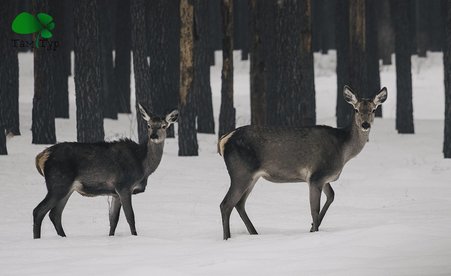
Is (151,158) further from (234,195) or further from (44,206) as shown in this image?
(44,206)

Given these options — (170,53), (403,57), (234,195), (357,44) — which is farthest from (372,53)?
(234,195)

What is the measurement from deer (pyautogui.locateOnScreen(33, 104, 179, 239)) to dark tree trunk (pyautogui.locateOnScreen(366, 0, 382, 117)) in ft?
61.2

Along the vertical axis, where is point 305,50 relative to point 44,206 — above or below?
above

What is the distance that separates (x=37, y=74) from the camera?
23156 millimetres

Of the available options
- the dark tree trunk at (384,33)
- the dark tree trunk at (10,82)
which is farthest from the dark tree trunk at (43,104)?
the dark tree trunk at (384,33)

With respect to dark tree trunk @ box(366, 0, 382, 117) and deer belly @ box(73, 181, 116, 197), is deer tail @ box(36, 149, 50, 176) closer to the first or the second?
deer belly @ box(73, 181, 116, 197)

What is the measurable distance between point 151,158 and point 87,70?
8567 mm

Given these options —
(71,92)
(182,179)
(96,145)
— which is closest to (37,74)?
(182,179)

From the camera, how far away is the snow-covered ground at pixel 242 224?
9.32 metres

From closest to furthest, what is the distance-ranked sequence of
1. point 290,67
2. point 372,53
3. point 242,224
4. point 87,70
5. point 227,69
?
1. point 242,224
2. point 87,70
3. point 290,67
4. point 227,69
5. point 372,53

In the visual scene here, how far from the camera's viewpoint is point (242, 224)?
1330 centimetres

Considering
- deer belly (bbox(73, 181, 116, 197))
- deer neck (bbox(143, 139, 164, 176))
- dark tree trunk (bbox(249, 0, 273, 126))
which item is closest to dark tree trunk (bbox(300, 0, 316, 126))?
dark tree trunk (bbox(249, 0, 273, 126))

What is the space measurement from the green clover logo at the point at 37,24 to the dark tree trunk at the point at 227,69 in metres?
4.71

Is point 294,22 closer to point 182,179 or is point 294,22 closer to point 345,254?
point 182,179
